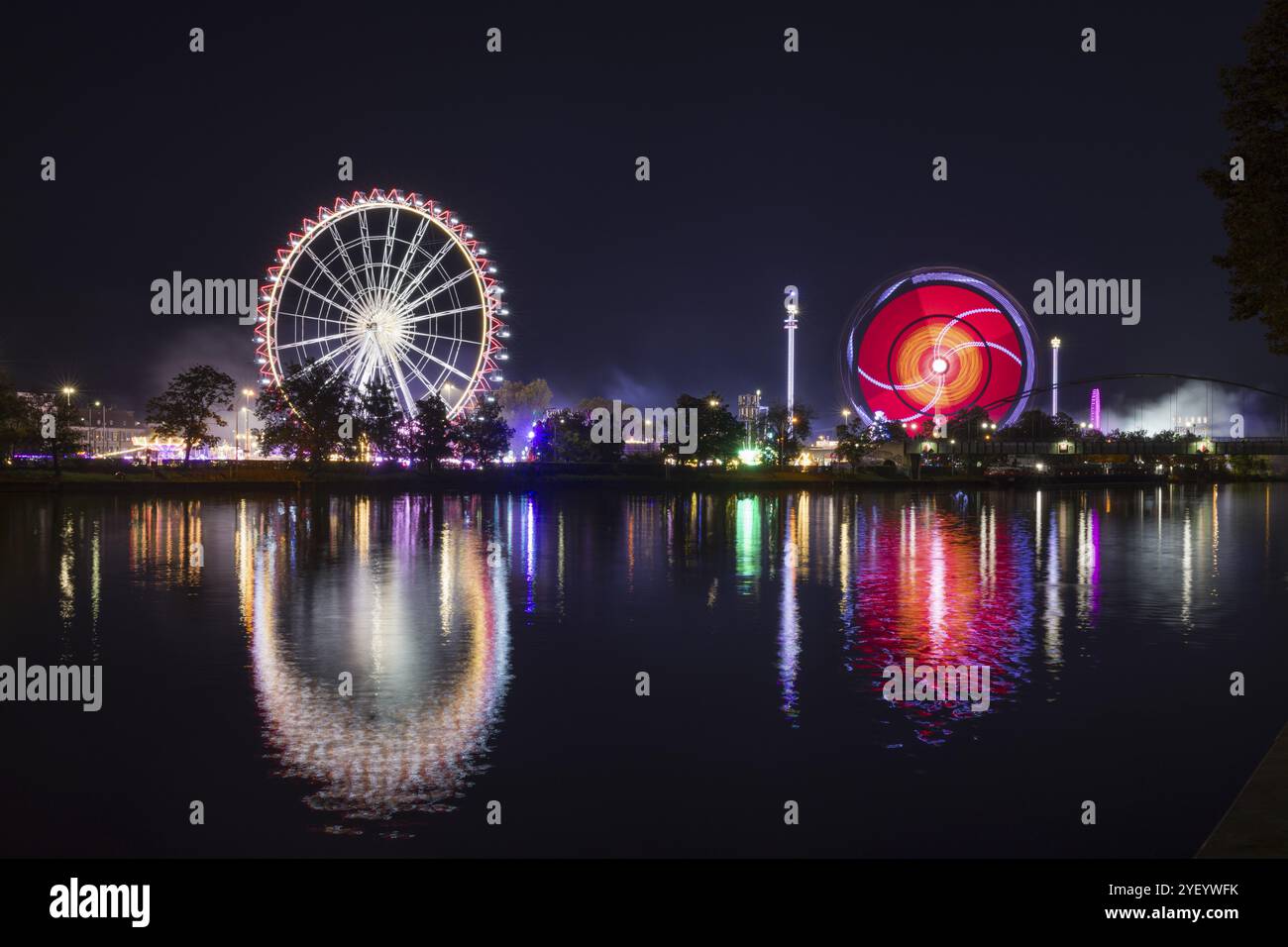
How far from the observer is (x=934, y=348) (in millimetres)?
120312

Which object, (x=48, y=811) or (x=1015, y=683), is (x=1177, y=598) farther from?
(x=48, y=811)

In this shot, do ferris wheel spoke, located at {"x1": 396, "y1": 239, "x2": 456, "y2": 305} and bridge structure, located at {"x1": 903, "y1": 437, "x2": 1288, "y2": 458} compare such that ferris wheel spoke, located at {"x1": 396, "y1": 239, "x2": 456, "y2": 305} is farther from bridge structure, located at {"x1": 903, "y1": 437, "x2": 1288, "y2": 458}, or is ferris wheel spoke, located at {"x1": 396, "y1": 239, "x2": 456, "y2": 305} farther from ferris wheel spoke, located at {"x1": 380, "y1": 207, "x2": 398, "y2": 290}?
bridge structure, located at {"x1": 903, "y1": 437, "x2": 1288, "y2": 458}

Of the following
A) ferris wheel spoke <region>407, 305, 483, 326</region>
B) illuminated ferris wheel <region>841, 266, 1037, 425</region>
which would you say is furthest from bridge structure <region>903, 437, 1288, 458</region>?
ferris wheel spoke <region>407, 305, 483, 326</region>

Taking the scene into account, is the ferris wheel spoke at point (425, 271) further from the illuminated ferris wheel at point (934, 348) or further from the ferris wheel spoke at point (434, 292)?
the illuminated ferris wheel at point (934, 348)

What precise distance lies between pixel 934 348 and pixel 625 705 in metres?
113

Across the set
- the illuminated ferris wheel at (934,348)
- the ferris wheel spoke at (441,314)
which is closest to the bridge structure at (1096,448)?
the illuminated ferris wheel at (934,348)

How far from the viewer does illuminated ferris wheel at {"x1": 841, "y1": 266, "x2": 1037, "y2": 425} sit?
387 ft

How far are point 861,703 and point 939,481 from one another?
81.7m

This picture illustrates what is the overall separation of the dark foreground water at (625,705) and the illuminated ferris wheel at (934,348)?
93476 millimetres

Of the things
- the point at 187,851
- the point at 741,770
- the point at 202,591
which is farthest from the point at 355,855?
the point at 202,591

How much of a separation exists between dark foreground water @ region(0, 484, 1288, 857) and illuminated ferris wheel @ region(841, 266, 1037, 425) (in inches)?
3680

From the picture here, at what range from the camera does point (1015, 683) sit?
13.2 metres
